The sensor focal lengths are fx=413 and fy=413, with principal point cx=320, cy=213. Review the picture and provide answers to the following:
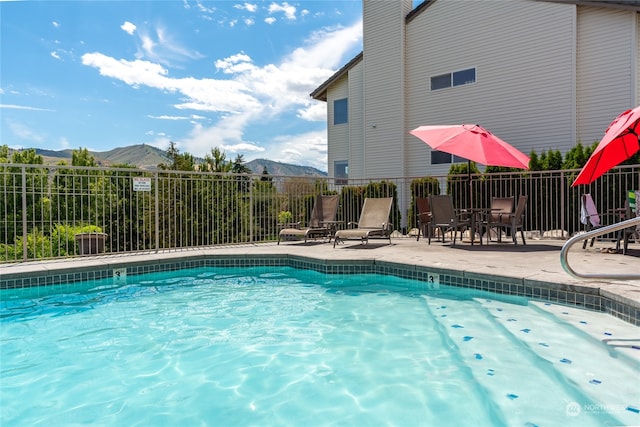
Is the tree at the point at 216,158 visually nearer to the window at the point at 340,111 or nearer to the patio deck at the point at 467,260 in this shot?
the window at the point at 340,111

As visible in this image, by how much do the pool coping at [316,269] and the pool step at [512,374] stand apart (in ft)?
2.62

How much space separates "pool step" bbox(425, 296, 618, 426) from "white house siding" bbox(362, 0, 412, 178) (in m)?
11.8

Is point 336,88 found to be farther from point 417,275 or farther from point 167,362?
point 167,362

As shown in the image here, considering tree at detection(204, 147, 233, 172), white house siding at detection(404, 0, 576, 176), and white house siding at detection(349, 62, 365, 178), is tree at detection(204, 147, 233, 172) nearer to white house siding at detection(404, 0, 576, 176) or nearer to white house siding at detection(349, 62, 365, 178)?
white house siding at detection(349, 62, 365, 178)

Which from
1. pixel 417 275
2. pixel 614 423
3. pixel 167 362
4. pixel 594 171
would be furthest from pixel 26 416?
pixel 594 171

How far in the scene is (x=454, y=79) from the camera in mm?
13938

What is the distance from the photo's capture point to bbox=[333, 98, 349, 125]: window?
686 inches

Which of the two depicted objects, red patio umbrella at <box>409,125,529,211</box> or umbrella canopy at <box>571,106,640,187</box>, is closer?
umbrella canopy at <box>571,106,640,187</box>

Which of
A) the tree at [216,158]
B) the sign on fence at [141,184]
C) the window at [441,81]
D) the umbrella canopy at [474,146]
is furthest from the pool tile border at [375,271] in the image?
the tree at [216,158]

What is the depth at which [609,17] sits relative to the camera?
11.0 metres

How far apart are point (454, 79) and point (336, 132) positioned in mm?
5454

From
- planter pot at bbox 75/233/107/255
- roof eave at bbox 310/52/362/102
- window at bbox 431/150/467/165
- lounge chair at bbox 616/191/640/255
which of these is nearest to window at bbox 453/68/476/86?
window at bbox 431/150/467/165

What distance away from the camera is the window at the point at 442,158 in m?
14.0

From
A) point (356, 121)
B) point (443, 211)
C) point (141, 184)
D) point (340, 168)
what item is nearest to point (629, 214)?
point (443, 211)
